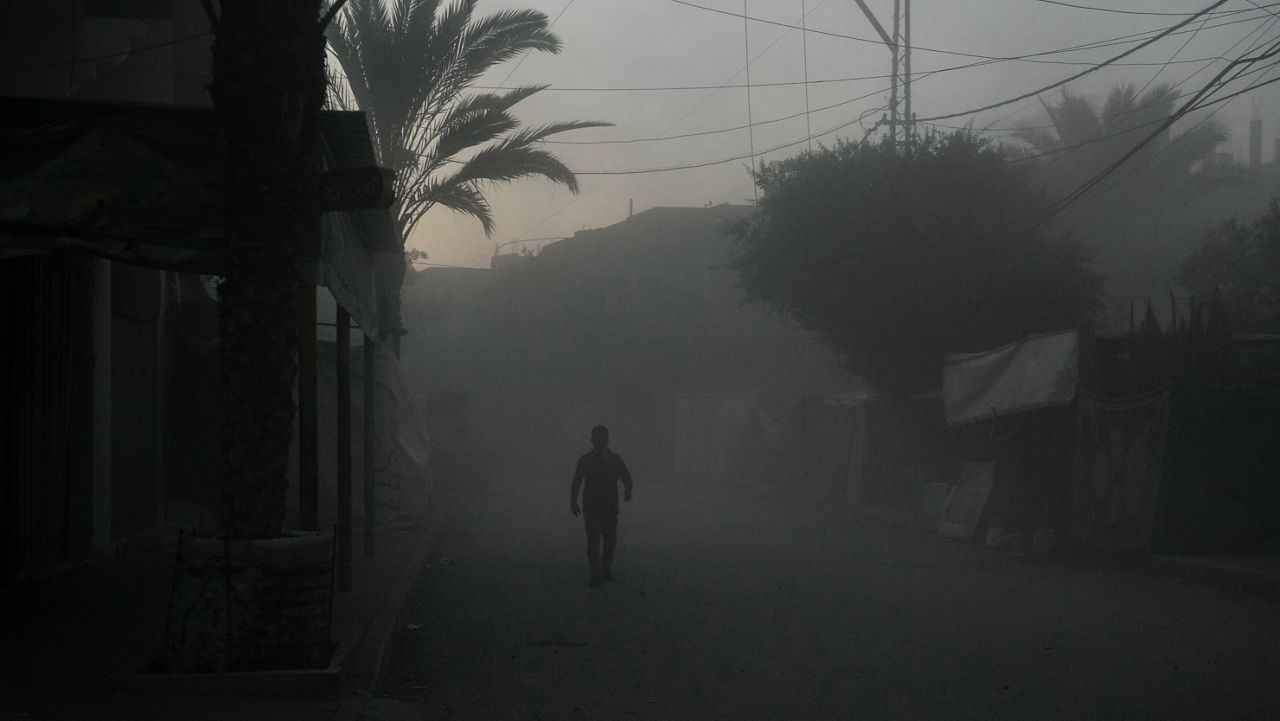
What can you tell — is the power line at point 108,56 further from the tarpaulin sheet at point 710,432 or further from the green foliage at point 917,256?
the tarpaulin sheet at point 710,432

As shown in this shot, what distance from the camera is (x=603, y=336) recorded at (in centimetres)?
4703

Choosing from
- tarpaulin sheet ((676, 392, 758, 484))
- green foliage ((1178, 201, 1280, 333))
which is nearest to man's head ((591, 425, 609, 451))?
green foliage ((1178, 201, 1280, 333))

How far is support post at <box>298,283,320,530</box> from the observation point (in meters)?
7.47

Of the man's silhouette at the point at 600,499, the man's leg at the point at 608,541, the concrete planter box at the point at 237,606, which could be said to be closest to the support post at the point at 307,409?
the concrete planter box at the point at 237,606

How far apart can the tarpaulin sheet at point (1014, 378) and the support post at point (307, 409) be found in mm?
10314

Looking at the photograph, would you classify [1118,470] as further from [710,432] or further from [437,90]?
[710,432]

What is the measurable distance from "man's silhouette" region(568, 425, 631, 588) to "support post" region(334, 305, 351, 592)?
8.75 feet

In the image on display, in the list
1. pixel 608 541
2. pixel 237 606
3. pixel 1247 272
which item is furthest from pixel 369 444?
pixel 1247 272

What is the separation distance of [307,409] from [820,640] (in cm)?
419

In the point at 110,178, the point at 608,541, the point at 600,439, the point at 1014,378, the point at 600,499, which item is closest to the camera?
the point at 110,178

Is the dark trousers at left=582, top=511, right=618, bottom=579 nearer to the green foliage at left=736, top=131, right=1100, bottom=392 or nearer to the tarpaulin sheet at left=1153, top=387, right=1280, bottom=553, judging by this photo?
the tarpaulin sheet at left=1153, top=387, right=1280, bottom=553

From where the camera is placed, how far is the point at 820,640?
9055mm

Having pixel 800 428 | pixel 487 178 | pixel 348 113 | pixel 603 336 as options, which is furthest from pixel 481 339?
pixel 348 113

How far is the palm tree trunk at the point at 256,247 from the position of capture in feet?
21.5
